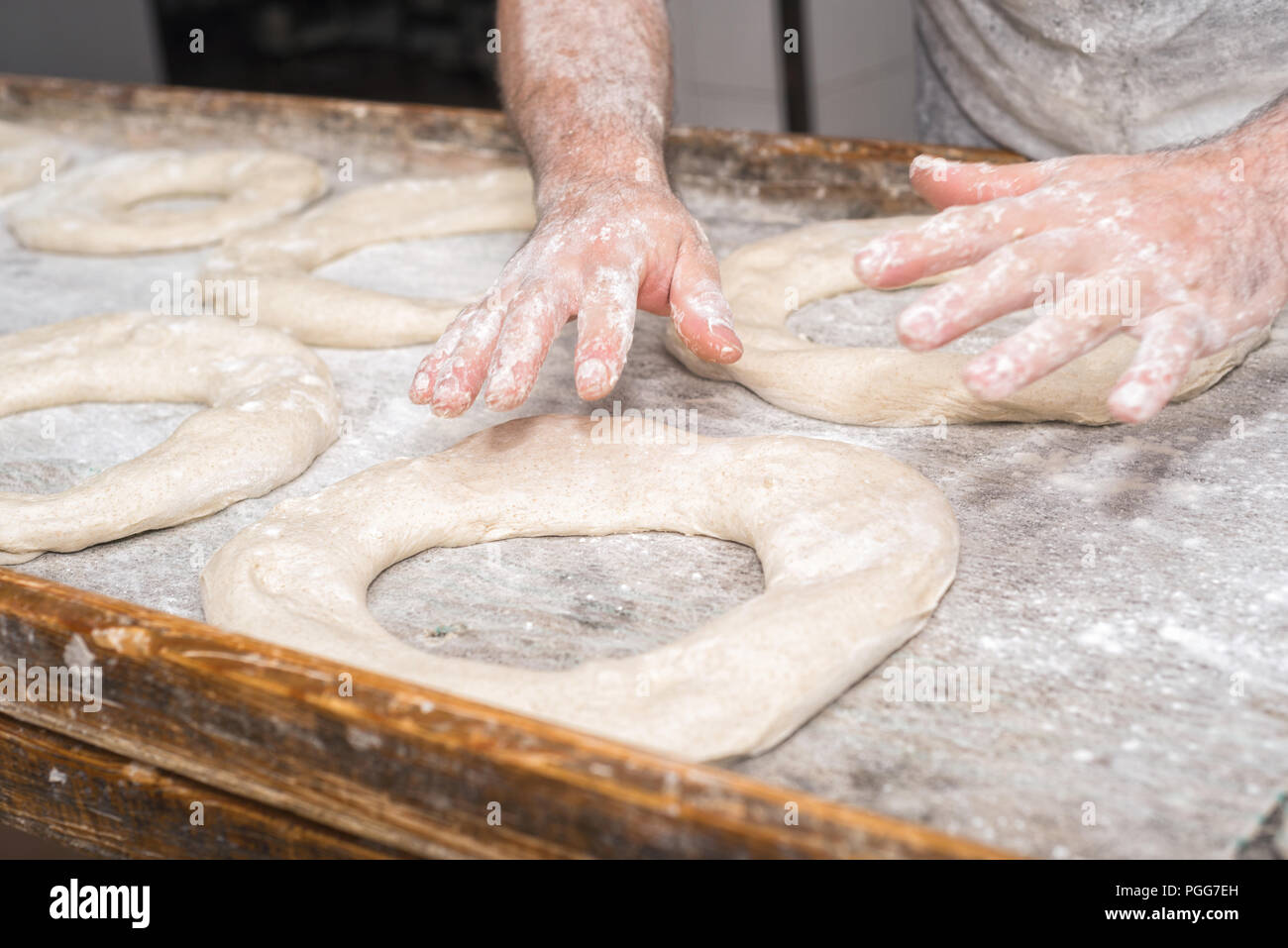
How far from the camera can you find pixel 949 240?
4.27 ft

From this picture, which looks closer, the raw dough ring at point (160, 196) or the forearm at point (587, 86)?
the forearm at point (587, 86)

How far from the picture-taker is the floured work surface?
1.05 meters

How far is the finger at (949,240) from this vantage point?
4.23ft

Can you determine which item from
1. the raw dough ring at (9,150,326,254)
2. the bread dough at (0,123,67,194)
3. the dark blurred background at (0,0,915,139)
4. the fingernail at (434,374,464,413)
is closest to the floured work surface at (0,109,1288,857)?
the fingernail at (434,374,464,413)

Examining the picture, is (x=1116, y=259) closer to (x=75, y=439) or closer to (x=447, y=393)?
(x=447, y=393)

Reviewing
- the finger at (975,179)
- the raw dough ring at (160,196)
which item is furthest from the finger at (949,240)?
the raw dough ring at (160,196)

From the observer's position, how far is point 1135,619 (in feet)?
4.11

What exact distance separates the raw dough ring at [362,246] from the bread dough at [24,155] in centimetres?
70

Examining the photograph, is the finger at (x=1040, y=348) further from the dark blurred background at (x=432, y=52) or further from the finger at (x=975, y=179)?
the dark blurred background at (x=432, y=52)

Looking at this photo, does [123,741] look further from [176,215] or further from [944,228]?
[176,215]

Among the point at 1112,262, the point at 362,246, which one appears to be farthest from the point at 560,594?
the point at 362,246

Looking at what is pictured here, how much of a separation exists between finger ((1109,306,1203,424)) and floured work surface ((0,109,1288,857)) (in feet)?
0.73
